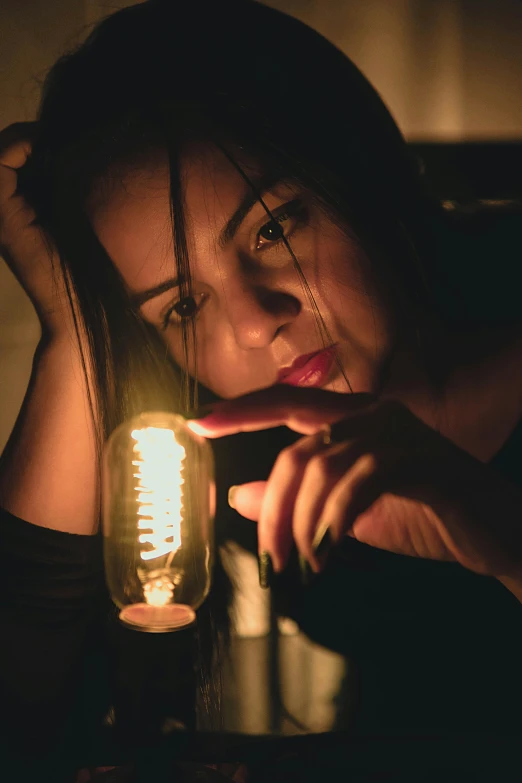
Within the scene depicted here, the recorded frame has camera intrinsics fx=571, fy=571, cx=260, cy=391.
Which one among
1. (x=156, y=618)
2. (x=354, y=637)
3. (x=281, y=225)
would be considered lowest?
(x=354, y=637)

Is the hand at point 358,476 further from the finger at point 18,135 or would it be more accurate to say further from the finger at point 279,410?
the finger at point 18,135

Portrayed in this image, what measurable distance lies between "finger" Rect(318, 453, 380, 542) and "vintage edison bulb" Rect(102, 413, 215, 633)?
0.18 metres

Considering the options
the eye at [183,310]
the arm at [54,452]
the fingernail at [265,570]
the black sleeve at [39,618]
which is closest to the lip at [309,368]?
the eye at [183,310]

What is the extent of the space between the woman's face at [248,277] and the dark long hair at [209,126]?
0.08ft

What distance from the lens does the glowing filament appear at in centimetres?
68

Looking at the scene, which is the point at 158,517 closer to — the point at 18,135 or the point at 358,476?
the point at 358,476

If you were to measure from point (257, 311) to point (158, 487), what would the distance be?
0.94 feet

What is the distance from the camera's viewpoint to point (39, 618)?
99 cm

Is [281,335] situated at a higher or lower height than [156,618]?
higher

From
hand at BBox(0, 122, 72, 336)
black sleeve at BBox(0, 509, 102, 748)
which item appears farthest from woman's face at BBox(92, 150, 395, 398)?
black sleeve at BBox(0, 509, 102, 748)

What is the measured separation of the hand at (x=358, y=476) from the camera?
0.59 metres

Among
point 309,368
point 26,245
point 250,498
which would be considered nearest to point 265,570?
point 250,498

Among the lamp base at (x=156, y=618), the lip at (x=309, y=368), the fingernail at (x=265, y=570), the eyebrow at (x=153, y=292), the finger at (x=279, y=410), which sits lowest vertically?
the lamp base at (x=156, y=618)

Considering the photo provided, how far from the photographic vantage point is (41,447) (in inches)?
40.3
